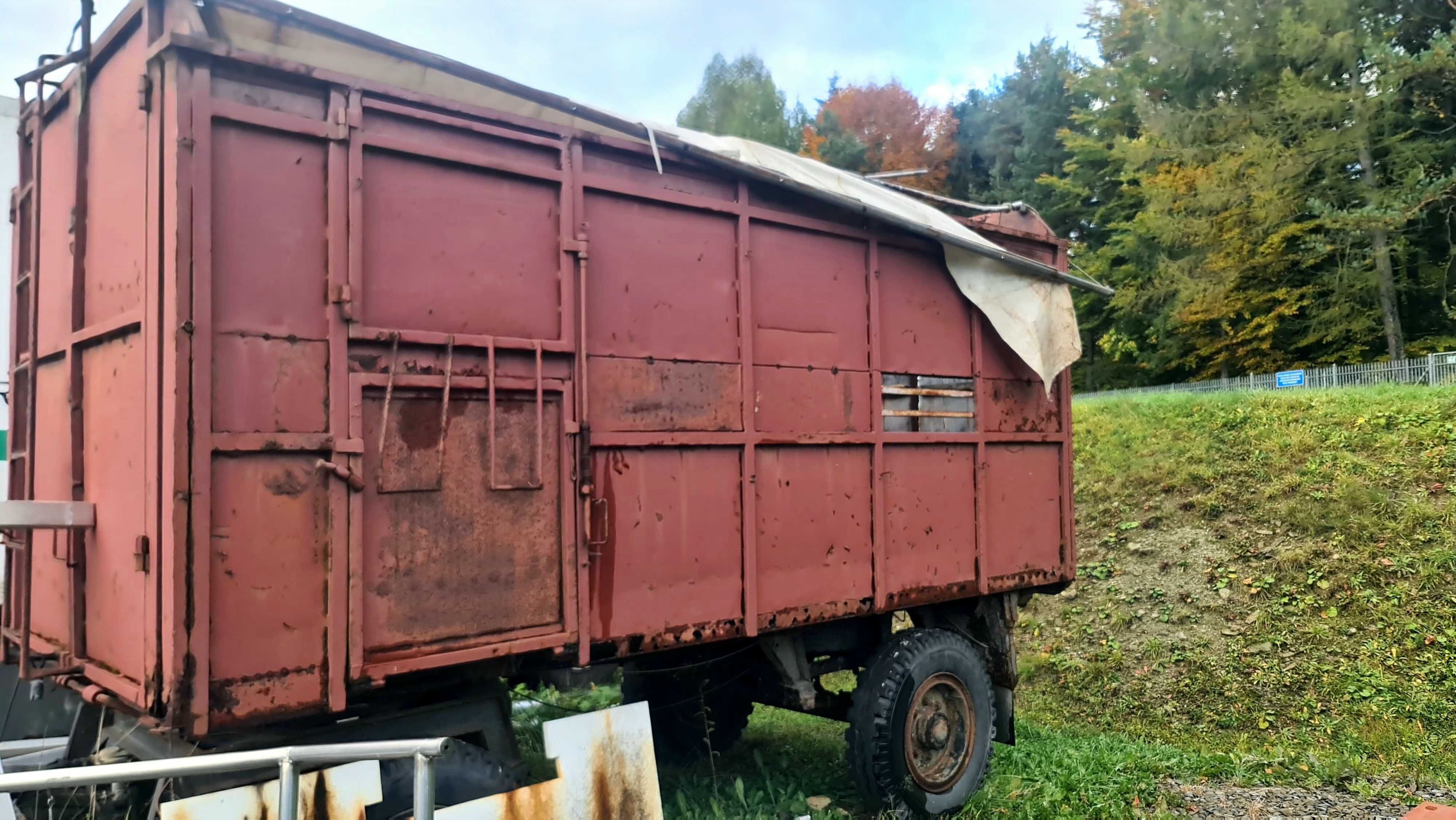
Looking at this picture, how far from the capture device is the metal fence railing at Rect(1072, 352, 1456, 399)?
48.3 feet

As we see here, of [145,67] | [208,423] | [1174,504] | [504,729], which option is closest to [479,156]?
[145,67]

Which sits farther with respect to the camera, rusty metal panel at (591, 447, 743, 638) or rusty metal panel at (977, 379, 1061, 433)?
rusty metal panel at (977, 379, 1061, 433)

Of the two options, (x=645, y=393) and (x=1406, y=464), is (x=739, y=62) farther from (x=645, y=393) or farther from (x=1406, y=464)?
(x=645, y=393)

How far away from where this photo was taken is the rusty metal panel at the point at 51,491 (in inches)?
144

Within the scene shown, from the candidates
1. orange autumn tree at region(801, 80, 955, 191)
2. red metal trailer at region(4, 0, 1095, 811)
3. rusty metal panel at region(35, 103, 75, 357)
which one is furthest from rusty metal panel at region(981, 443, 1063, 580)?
orange autumn tree at region(801, 80, 955, 191)

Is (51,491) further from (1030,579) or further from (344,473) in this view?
(1030,579)

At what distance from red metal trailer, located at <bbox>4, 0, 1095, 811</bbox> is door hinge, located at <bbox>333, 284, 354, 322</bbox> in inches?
0.6

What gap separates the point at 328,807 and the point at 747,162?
3223 mm

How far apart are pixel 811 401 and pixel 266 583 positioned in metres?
2.68

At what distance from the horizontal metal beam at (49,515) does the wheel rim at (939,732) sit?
3974 millimetres

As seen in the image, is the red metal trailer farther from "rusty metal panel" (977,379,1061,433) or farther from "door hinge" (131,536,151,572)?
"rusty metal panel" (977,379,1061,433)

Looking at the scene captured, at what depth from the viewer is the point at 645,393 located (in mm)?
4125

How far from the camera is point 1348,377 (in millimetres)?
16922

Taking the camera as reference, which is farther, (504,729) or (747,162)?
Answer: (747,162)
